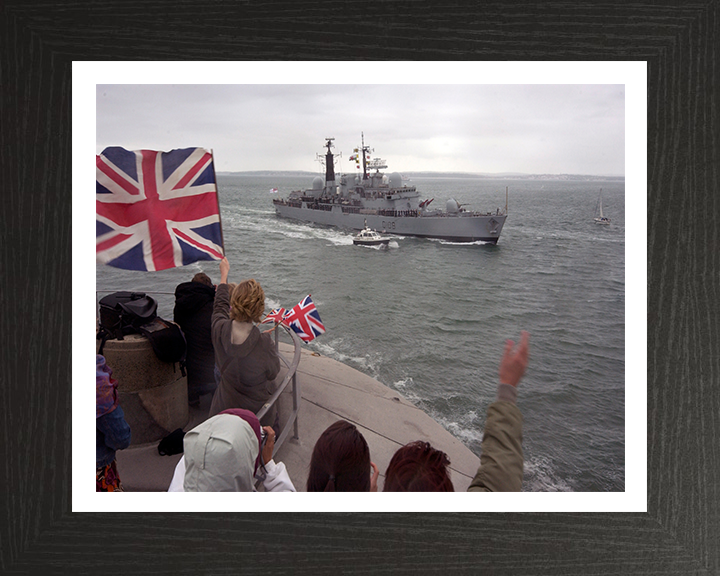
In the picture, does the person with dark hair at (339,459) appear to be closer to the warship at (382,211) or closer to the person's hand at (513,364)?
the person's hand at (513,364)

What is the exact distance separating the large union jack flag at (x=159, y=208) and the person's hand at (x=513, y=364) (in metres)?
1.95

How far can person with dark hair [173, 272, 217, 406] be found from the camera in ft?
9.13

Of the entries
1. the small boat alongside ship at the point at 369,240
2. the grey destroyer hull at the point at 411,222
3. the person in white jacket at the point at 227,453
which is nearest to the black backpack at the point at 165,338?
the person in white jacket at the point at 227,453

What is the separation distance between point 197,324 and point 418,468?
64.9 inches

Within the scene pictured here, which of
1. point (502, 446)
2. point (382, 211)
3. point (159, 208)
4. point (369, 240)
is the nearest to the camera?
point (502, 446)

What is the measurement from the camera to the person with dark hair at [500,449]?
1.73 metres

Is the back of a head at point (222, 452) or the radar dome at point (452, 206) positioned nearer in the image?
the back of a head at point (222, 452)

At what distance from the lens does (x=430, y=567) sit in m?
2.58

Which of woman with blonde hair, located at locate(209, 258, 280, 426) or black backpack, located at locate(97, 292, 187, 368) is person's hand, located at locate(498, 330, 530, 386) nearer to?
woman with blonde hair, located at locate(209, 258, 280, 426)

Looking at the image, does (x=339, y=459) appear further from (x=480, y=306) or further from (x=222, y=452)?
(x=480, y=306)

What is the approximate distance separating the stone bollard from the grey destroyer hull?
1757cm

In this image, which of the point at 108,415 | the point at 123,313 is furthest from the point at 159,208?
the point at 108,415

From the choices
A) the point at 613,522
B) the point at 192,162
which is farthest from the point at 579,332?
the point at 192,162

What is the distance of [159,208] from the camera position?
303cm
